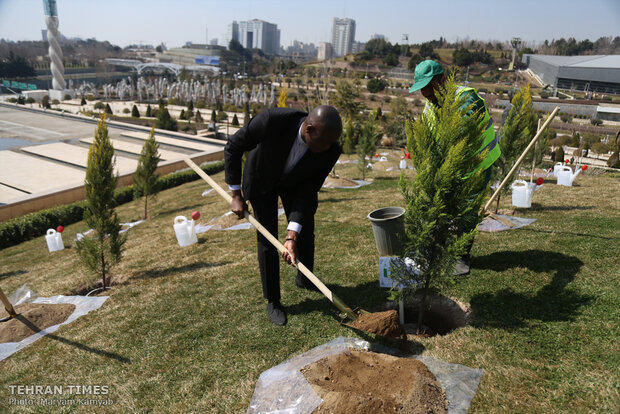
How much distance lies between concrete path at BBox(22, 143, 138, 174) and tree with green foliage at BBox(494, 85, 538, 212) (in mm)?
20009

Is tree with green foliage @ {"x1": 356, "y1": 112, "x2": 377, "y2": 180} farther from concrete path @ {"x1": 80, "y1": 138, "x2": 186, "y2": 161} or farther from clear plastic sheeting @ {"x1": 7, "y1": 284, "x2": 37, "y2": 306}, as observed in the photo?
concrete path @ {"x1": 80, "y1": 138, "x2": 186, "y2": 161}

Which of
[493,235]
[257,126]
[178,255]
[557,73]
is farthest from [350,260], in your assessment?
[557,73]

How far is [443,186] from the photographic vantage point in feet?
9.41

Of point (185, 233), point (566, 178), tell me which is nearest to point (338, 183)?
point (185, 233)

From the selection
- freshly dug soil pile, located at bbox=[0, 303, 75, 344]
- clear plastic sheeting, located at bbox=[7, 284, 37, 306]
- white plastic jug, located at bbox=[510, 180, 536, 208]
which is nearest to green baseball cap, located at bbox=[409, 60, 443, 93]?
white plastic jug, located at bbox=[510, 180, 536, 208]

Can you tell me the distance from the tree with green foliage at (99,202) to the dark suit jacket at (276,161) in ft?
9.44

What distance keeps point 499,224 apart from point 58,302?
6.43 m

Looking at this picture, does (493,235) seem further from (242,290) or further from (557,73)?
(557,73)

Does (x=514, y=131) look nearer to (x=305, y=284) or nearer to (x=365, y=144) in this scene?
(x=305, y=284)

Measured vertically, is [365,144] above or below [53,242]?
above

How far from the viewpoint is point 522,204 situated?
6879mm

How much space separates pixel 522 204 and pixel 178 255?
6.29 m

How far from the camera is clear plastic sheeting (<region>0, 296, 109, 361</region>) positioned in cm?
400

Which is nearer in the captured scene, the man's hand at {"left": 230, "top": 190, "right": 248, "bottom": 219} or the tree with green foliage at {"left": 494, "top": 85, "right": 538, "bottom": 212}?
the man's hand at {"left": 230, "top": 190, "right": 248, "bottom": 219}
